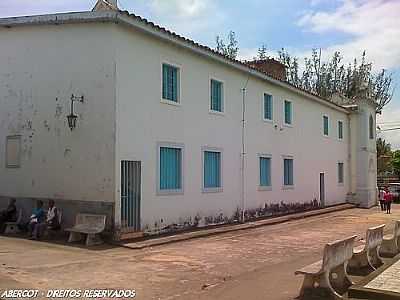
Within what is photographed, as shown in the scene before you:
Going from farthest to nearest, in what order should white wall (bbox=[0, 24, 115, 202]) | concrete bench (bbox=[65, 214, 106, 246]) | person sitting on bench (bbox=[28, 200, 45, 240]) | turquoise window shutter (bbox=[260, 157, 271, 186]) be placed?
turquoise window shutter (bbox=[260, 157, 271, 186])
white wall (bbox=[0, 24, 115, 202])
person sitting on bench (bbox=[28, 200, 45, 240])
concrete bench (bbox=[65, 214, 106, 246])

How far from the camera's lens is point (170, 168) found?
1655 centimetres

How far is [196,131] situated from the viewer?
58.8 ft

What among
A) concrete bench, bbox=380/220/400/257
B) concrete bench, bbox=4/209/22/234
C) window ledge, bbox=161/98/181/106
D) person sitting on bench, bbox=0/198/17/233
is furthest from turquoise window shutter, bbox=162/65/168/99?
concrete bench, bbox=380/220/400/257

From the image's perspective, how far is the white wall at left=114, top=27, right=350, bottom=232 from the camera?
14.9 m

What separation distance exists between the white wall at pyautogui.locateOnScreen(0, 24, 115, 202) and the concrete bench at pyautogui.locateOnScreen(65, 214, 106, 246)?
1.80 ft

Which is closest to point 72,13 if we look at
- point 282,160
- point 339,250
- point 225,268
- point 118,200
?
point 118,200

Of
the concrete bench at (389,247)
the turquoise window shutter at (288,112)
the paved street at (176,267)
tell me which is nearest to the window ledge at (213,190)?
the paved street at (176,267)

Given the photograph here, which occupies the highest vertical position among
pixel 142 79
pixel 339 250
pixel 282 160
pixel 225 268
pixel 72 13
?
pixel 72 13

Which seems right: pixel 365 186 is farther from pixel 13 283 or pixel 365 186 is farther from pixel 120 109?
pixel 13 283

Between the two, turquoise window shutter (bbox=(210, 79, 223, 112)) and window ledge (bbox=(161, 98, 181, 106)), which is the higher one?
turquoise window shutter (bbox=(210, 79, 223, 112))

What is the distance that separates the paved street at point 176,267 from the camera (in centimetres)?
875

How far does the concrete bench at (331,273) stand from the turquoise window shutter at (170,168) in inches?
320

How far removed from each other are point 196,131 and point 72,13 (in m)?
5.56

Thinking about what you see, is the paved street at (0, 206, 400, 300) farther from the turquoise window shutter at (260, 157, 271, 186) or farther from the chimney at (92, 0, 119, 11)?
the chimney at (92, 0, 119, 11)
